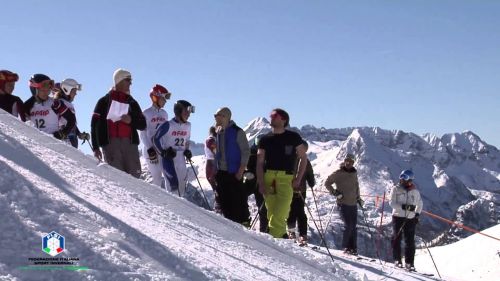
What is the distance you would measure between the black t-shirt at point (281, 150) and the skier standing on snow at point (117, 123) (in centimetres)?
198

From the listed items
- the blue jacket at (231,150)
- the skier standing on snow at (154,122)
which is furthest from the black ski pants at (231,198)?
the skier standing on snow at (154,122)

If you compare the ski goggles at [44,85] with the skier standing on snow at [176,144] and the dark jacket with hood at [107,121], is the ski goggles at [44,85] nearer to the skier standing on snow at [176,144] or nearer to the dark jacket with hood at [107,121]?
the dark jacket with hood at [107,121]

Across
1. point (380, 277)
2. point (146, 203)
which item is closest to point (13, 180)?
point (146, 203)

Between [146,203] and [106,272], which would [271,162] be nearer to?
[146,203]

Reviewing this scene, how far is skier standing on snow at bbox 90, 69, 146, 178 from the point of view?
8414mm

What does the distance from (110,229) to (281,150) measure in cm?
478

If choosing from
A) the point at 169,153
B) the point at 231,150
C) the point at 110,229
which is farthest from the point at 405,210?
the point at 110,229

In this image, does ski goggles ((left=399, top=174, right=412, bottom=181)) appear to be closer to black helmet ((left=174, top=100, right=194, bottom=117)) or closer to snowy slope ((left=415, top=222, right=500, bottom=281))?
black helmet ((left=174, top=100, right=194, bottom=117))

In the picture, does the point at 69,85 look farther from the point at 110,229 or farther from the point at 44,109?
the point at 110,229

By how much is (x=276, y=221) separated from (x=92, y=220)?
4784 millimetres

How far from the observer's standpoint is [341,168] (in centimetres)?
1230

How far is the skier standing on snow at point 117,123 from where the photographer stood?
8.41 m

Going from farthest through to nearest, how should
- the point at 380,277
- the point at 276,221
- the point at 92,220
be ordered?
the point at 276,221 < the point at 380,277 < the point at 92,220

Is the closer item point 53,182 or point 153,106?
point 53,182
